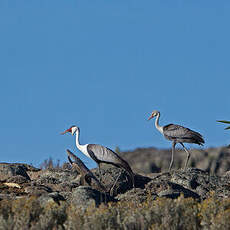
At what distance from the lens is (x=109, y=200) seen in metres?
16.9

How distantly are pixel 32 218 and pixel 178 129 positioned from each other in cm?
1402

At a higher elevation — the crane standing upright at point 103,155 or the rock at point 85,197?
the crane standing upright at point 103,155

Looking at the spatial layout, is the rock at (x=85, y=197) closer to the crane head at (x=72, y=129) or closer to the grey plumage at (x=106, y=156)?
the grey plumage at (x=106, y=156)

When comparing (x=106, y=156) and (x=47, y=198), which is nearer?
(x=47, y=198)

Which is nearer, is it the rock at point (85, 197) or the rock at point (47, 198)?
the rock at point (47, 198)

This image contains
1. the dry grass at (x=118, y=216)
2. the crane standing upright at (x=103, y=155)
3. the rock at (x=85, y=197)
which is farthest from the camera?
the crane standing upright at (x=103, y=155)

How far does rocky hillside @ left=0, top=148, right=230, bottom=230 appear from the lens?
12.0 meters

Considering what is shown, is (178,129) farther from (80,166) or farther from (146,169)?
(146,169)

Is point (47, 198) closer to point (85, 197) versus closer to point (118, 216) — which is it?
point (85, 197)

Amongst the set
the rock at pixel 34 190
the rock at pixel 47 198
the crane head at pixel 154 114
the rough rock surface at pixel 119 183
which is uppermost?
the crane head at pixel 154 114

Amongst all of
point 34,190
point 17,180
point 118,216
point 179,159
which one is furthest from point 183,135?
point 118,216

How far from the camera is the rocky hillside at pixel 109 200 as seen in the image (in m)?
12.0

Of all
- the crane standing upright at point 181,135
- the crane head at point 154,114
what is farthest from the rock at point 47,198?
the crane head at point 154,114

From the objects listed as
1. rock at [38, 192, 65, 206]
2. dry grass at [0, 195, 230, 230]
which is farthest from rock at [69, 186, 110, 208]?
dry grass at [0, 195, 230, 230]
